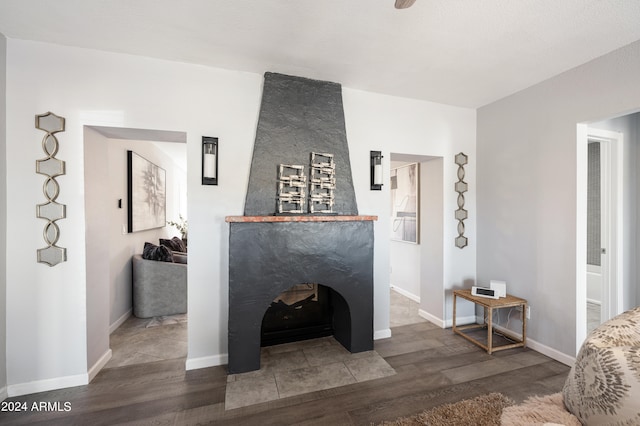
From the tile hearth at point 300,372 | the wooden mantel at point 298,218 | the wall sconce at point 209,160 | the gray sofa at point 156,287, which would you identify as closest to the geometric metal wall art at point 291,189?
the wooden mantel at point 298,218

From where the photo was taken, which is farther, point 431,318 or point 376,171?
point 431,318

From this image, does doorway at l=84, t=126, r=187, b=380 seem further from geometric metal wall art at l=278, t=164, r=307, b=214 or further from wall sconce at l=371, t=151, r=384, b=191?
wall sconce at l=371, t=151, r=384, b=191

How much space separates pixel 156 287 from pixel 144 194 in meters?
1.49

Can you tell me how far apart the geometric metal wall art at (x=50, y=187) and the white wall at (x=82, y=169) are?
0.17ft

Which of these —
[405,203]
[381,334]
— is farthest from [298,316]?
[405,203]

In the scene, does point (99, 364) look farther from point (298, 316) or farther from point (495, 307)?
point (495, 307)

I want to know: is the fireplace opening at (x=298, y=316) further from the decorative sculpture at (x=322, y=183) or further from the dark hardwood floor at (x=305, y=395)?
the decorative sculpture at (x=322, y=183)

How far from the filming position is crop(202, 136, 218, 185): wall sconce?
8.37ft

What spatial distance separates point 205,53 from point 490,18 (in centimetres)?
218

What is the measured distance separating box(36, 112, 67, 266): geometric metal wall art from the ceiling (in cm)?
64

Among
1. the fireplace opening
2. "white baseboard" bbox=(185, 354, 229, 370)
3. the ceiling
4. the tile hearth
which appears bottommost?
the tile hearth

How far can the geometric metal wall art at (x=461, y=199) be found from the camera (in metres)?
3.54

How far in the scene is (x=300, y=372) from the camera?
8.13ft

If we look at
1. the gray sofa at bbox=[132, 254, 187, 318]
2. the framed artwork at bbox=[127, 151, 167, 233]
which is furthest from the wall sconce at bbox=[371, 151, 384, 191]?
the framed artwork at bbox=[127, 151, 167, 233]
